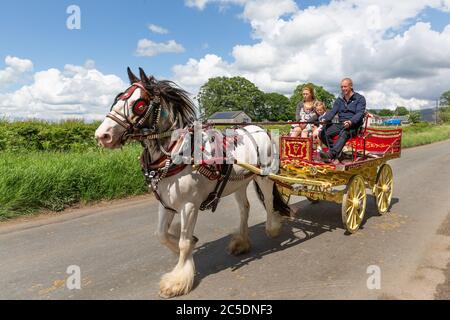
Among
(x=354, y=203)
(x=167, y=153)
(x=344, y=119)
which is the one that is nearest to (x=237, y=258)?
(x=167, y=153)

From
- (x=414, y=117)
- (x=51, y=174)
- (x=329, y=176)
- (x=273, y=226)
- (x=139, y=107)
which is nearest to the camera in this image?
(x=139, y=107)

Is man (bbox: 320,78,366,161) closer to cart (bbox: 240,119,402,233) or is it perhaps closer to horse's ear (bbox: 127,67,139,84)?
cart (bbox: 240,119,402,233)

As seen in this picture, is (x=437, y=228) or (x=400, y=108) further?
(x=400, y=108)

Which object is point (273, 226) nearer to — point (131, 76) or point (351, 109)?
point (351, 109)

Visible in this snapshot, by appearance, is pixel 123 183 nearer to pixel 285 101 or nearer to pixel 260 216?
pixel 260 216

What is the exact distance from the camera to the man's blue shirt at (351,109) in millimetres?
5676

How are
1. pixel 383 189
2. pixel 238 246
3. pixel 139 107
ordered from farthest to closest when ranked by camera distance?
pixel 383 189, pixel 238 246, pixel 139 107

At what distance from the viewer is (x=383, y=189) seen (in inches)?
260

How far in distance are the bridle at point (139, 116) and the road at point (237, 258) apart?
5.24 ft

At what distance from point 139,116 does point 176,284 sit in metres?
1.69

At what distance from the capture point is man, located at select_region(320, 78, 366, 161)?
5.63m
